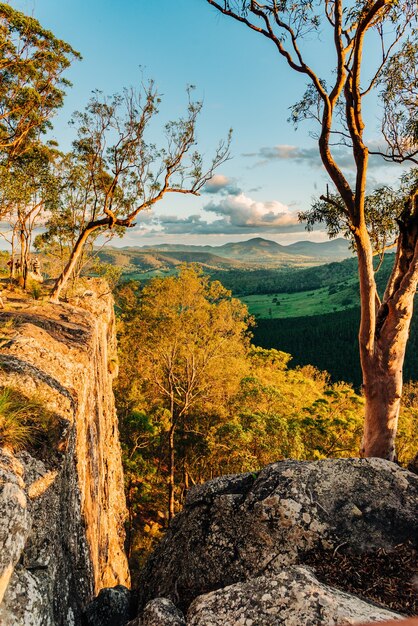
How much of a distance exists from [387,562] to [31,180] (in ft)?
88.3

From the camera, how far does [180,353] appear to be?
30.5 m

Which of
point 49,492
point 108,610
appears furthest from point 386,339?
point 49,492

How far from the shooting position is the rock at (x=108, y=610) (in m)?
6.10

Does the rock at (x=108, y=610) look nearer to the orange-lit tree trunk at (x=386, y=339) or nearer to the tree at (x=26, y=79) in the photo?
the orange-lit tree trunk at (x=386, y=339)

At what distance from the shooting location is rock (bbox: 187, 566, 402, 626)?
3.75m

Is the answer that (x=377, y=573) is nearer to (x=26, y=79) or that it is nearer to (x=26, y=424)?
(x=26, y=424)

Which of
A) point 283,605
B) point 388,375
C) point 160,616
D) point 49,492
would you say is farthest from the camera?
point 388,375

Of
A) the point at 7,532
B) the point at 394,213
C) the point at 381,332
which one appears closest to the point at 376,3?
the point at 394,213

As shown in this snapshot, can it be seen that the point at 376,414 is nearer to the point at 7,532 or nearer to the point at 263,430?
the point at 7,532

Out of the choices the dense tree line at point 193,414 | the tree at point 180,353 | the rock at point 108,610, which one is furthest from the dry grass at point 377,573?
the tree at point 180,353

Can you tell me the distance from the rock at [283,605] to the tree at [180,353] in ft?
78.9

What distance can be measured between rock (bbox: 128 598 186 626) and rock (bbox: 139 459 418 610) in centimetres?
146

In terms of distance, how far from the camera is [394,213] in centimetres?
1315

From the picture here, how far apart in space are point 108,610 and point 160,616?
2.44m
